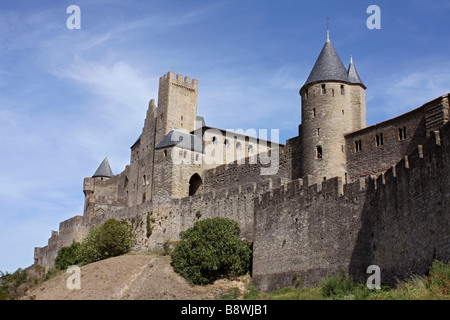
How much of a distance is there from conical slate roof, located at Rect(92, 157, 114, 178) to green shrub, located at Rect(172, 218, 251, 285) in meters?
36.2

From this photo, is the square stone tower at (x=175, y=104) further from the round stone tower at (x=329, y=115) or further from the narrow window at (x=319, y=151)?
the narrow window at (x=319, y=151)

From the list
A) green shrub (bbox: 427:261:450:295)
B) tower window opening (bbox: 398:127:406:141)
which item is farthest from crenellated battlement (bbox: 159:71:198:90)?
green shrub (bbox: 427:261:450:295)

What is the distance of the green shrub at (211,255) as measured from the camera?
129ft

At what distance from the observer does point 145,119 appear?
221 ft

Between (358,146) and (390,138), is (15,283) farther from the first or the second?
(390,138)

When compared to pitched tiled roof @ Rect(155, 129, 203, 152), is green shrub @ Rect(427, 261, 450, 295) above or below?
below

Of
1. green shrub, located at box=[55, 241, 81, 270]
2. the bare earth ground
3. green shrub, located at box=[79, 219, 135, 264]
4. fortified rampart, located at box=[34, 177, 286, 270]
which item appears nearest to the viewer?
the bare earth ground

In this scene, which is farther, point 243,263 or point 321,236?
point 243,263

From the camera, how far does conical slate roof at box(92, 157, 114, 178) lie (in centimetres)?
7619

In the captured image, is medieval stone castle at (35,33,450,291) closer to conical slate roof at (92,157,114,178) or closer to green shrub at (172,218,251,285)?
green shrub at (172,218,251,285)

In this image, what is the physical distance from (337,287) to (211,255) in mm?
11880
